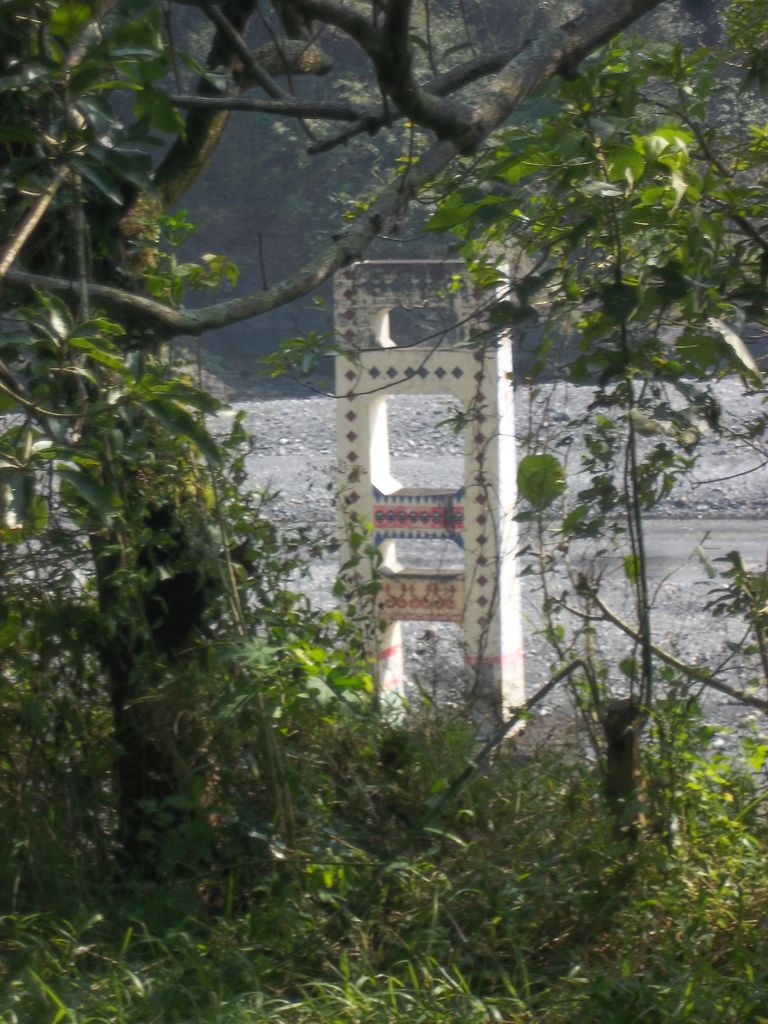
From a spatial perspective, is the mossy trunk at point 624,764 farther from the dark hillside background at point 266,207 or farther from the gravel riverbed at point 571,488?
the dark hillside background at point 266,207

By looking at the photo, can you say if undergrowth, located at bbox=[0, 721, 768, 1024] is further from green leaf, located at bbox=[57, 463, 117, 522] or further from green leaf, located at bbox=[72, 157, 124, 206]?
green leaf, located at bbox=[72, 157, 124, 206]

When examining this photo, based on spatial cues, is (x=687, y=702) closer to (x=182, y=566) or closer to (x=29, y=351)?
(x=182, y=566)

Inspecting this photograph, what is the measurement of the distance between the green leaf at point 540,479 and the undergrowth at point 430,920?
1.96 ft

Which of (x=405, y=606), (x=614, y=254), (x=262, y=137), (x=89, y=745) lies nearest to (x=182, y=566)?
(x=89, y=745)

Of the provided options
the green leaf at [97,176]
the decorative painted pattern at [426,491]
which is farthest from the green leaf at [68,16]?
the decorative painted pattern at [426,491]

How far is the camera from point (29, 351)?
Answer: 7.32ft

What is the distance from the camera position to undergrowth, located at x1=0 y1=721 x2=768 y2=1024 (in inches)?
90.8

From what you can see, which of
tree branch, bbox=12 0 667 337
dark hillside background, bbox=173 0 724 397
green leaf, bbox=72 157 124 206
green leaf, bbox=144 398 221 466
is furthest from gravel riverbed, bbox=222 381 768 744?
dark hillside background, bbox=173 0 724 397

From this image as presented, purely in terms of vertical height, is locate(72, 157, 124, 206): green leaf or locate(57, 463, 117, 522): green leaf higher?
locate(72, 157, 124, 206): green leaf

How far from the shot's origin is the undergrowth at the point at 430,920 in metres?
2.31

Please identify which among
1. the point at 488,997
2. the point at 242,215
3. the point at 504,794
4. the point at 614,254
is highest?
the point at 242,215

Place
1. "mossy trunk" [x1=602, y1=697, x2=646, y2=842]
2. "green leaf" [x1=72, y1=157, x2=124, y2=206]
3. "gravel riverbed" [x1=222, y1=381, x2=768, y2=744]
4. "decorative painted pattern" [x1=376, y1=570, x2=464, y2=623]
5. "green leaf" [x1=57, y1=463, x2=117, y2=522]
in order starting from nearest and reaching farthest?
"green leaf" [x1=57, y1=463, x2=117, y2=522], "green leaf" [x1=72, y1=157, x2=124, y2=206], "mossy trunk" [x1=602, y1=697, x2=646, y2=842], "decorative painted pattern" [x1=376, y1=570, x2=464, y2=623], "gravel riverbed" [x1=222, y1=381, x2=768, y2=744]

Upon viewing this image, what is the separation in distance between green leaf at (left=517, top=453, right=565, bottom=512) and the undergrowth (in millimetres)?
598

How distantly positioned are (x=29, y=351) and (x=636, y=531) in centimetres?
131
